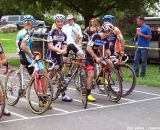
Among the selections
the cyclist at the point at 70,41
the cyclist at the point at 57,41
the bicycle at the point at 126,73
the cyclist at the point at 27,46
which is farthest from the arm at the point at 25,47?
the cyclist at the point at 70,41

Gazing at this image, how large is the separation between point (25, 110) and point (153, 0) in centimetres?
1184

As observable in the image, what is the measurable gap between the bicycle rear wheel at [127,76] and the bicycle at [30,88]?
6.85ft

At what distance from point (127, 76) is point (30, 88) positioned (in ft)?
9.96

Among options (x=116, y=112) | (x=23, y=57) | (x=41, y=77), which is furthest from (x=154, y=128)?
(x=23, y=57)

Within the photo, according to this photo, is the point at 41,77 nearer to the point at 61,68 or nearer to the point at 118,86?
the point at 61,68

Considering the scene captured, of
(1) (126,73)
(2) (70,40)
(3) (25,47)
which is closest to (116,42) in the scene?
(1) (126,73)

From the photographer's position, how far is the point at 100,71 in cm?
993

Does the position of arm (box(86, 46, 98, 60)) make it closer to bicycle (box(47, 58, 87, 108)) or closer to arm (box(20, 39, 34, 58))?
bicycle (box(47, 58, 87, 108))

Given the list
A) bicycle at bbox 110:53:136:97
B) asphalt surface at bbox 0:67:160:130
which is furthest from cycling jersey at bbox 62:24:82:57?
asphalt surface at bbox 0:67:160:130

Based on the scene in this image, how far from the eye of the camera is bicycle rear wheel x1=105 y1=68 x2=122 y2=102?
31.4 ft

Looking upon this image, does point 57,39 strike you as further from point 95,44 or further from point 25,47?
point 25,47

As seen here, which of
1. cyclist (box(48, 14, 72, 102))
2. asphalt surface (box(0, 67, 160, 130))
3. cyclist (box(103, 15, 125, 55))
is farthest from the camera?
cyclist (box(103, 15, 125, 55))

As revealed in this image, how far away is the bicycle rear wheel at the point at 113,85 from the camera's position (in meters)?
9.57

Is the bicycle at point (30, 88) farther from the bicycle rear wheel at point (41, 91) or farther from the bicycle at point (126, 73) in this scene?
the bicycle at point (126, 73)
